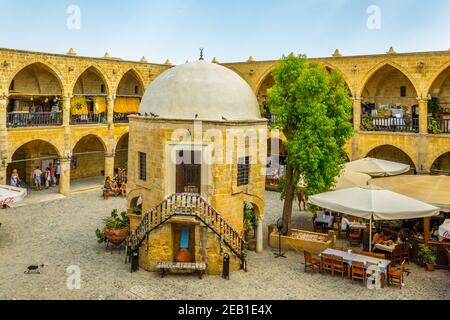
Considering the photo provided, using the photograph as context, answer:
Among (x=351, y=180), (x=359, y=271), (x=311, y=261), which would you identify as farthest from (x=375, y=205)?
(x=351, y=180)

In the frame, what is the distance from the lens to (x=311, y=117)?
14.6m

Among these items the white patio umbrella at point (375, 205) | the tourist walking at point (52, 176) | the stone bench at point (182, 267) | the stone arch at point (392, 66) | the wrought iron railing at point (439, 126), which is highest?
the stone arch at point (392, 66)

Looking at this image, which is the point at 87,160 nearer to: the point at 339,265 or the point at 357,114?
the point at 357,114

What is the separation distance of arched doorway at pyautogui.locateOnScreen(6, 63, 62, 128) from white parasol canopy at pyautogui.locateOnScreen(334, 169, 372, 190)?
1578cm

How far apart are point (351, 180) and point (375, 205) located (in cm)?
477

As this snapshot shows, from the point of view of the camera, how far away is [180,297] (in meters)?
11.3

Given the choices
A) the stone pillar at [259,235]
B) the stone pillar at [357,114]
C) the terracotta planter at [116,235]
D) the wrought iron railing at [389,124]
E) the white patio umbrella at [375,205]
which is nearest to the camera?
the white patio umbrella at [375,205]

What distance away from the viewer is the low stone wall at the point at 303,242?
572 inches

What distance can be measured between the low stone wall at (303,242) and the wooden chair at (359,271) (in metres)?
2.28

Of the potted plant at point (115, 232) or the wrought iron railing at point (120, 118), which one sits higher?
the wrought iron railing at point (120, 118)

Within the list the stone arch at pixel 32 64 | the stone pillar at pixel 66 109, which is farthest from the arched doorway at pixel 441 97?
the stone arch at pixel 32 64

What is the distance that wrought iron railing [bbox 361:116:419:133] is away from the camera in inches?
892

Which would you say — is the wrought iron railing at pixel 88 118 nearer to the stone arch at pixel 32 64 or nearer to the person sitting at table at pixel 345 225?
the stone arch at pixel 32 64
